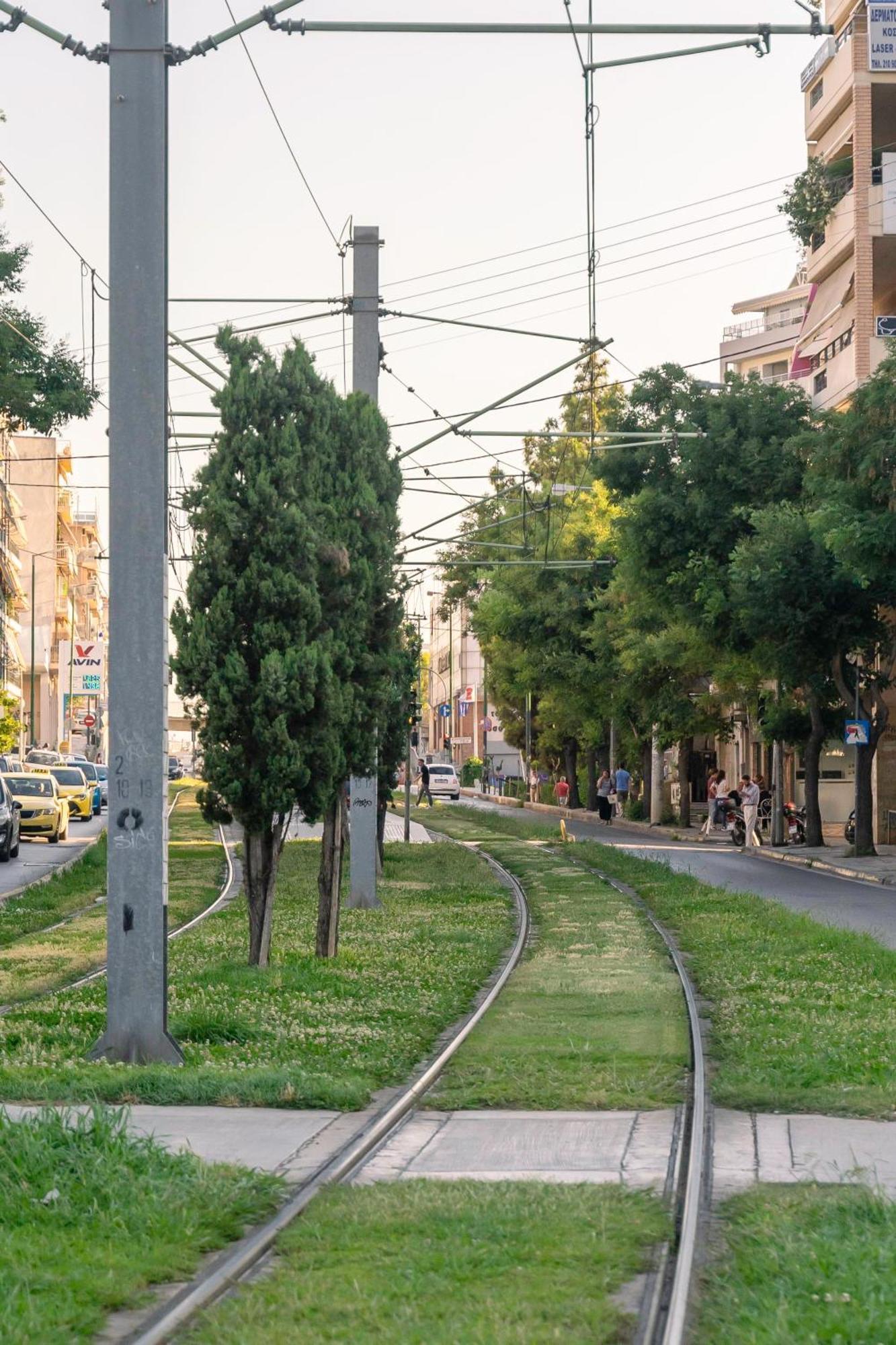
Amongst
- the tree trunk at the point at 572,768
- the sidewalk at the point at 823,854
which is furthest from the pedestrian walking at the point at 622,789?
the tree trunk at the point at 572,768

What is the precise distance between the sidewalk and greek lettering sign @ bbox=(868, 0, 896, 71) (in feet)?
59.0

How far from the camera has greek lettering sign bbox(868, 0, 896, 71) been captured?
139ft

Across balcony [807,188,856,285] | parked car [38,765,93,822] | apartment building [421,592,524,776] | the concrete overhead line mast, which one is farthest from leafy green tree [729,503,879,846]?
apartment building [421,592,524,776]

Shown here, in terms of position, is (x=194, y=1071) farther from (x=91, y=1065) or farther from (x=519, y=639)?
(x=519, y=639)

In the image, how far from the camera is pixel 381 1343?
17.7 feet

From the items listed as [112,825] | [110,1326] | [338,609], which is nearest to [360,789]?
[338,609]

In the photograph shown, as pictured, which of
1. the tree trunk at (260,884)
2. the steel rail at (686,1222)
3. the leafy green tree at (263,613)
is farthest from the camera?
the tree trunk at (260,884)

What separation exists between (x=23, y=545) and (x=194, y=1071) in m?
104

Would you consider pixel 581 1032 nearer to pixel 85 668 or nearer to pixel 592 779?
pixel 592 779

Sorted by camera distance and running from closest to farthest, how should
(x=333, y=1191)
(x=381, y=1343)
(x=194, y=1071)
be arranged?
1. (x=381, y=1343)
2. (x=333, y=1191)
3. (x=194, y=1071)

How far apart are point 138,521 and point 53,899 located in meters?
16.3

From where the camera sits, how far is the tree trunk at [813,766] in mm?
43562

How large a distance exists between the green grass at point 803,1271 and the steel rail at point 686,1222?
83mm

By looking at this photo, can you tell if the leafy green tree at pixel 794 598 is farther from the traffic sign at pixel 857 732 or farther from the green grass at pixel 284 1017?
the green grass at pixel 284 1017
